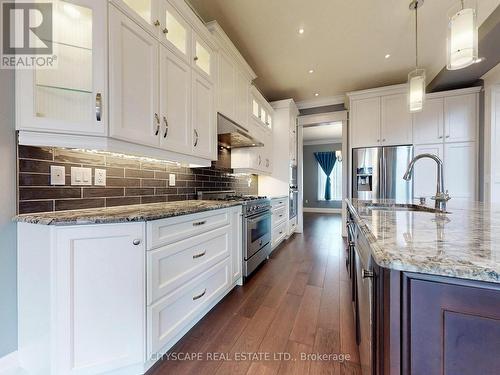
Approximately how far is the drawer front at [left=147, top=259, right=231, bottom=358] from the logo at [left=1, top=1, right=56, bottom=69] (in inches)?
59.1

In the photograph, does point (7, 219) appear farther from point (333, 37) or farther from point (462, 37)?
point (333, 37)

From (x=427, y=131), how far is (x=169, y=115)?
3999mm

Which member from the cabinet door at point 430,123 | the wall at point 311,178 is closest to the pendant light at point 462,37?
the cabinet door at point 430,123

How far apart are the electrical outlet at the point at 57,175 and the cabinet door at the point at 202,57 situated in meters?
1.36

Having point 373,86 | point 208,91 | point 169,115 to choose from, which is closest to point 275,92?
point 373,86

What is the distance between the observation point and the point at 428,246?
0.60 meters

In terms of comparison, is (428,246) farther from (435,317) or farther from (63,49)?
(63,49)

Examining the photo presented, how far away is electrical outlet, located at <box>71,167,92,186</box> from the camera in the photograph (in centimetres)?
143

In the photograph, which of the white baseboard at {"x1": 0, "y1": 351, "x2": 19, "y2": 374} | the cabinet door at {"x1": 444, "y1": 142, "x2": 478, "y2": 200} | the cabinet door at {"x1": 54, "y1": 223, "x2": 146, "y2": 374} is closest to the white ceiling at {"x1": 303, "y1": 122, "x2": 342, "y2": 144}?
the cabinet door at {"x1": 444, "y1": 142, "x2": 478, "y2": 200}

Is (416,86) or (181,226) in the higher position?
(416,86)

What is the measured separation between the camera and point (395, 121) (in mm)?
3789

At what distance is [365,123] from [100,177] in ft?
13.3

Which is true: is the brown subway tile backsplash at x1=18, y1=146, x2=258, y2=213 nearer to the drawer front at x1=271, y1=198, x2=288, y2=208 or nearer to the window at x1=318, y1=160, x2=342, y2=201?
the drawer front at x1=271, y1=198, x2=288, y2=208

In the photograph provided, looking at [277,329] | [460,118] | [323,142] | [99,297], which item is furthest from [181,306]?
[323,142]
